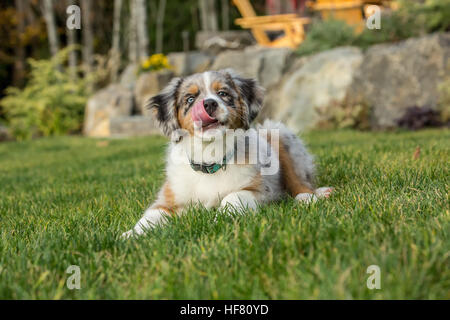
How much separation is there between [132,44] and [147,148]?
11.2 meters

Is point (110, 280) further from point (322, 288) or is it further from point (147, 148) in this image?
point (147, 148)

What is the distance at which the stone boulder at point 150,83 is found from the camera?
14133 millimetres

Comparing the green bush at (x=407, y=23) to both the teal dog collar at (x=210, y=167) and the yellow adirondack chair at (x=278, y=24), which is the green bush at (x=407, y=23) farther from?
the teal dog collar at (x=210, y=167)

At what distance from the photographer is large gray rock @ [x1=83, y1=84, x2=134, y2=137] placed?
569 inches

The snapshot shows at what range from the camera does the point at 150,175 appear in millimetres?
5055

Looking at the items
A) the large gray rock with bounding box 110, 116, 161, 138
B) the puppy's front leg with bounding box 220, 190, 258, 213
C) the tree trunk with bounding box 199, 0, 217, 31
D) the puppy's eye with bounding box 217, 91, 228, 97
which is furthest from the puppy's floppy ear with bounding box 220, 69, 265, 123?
the tree trunk with bounding box 199, 0, 217, 31

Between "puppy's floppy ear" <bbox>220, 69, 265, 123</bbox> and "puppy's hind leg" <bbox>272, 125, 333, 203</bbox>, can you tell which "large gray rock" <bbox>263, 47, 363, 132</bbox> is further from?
"puppy's floppy ear" <bbox>220, 69, 265, 123</bbox>

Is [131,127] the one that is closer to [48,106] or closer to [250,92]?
[48,106]

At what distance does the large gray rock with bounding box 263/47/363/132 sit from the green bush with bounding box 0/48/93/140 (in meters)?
7.82

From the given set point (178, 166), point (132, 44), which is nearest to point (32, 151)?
point (178, 166)

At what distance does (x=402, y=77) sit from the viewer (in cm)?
941

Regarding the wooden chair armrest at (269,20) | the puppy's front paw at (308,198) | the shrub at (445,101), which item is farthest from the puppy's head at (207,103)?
the wooden chair armrest at (269,20)

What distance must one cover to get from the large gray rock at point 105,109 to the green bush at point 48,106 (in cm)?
92

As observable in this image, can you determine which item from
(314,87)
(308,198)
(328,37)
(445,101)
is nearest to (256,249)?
(308,198)
